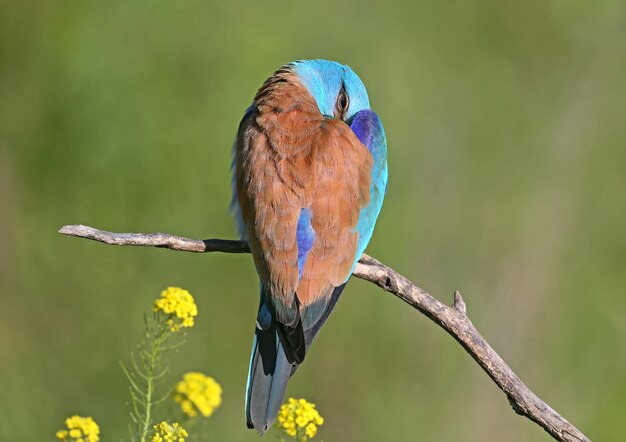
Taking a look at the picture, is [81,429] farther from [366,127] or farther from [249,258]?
[249,258]

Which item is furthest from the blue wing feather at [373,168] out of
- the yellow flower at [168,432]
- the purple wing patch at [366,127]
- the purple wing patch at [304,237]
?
the yellow flower at [168,432]

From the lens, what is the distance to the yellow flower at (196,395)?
330cm

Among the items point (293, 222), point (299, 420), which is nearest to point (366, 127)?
point (293, 222)

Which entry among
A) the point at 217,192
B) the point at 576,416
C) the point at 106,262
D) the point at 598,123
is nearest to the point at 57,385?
the point at 106,262

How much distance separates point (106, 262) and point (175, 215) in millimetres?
365

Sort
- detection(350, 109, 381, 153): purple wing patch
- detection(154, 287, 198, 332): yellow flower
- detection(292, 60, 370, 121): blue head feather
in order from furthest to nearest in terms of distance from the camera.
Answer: detection(292, 60, 370, 121): blue head feather < detection(350, 109, 381, 153): purple wing patch < detection(154, 287, 198, 332): yellow flower

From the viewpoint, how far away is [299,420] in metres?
3.15

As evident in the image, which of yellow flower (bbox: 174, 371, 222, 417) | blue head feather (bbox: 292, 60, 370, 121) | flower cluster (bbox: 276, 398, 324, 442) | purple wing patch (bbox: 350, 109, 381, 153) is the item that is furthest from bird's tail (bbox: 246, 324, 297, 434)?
blue head feather (bbox: 292, 60, 370, 121)

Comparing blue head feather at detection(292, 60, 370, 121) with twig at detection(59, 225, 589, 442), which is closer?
twig at detection(59, 225, 589, 442)

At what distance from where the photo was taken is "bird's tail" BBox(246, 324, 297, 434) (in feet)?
11.5

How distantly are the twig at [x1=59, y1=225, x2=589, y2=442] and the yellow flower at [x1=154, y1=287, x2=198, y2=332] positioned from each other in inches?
5.5

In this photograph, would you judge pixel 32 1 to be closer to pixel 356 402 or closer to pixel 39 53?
pixel 39 53

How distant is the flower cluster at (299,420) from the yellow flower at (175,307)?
358 millimetres

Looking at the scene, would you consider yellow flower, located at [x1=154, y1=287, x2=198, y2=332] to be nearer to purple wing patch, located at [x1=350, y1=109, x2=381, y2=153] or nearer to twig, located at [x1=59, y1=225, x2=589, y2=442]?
twig, located at [x1=59, y1=225, x2=589, y2=442]
